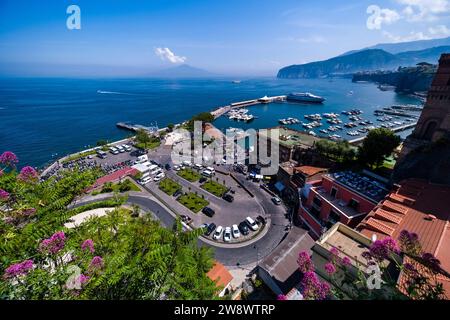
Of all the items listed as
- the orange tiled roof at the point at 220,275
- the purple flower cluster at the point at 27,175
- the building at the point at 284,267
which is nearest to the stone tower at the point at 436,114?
the building at the point at 284,267

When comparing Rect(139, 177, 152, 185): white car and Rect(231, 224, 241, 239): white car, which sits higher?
Rect(139, 177, 152, 185): white car

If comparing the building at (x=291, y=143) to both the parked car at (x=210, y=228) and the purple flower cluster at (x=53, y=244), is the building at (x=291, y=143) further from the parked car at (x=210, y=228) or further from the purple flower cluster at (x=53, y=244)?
the purple flower cluster at (x=53, y=244)

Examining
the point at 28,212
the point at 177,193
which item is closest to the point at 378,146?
the point at 177,193

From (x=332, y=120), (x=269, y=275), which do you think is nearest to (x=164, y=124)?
(x=332, y=120)

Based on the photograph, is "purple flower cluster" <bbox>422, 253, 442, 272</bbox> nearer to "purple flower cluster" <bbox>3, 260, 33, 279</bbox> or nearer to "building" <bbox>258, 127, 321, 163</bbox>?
"purple flower cluster" <bbox>3, 260, 33, 279</bbox>

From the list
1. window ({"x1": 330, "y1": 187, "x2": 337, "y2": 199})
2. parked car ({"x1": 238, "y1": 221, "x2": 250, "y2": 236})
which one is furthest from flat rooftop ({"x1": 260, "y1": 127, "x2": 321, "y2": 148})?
parked car ({"x1": 238, "y1": 221, "x2": 250, "y2": 236})

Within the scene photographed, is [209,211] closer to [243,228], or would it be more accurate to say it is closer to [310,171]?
[243,228]
